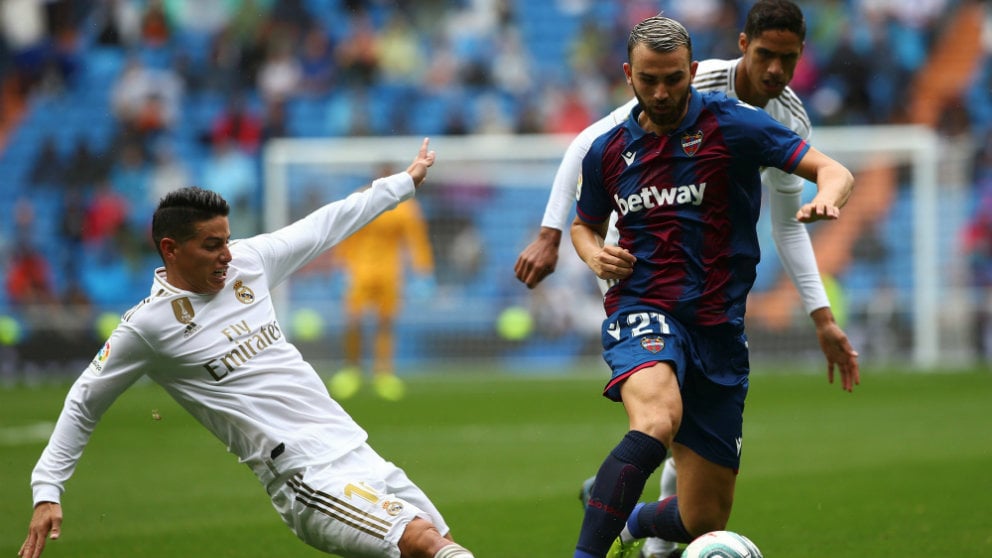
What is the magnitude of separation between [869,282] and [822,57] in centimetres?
477

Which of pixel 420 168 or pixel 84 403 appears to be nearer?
pixel 84 403

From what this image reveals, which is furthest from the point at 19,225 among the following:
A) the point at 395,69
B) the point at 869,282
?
the point at 869,282

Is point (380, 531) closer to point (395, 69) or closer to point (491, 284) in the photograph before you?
point (491, 284)

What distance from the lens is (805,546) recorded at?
647cm

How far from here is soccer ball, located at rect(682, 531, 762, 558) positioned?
4758mm

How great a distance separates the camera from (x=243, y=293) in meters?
5.15

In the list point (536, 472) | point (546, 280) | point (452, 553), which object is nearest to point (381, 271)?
point (546, 280)

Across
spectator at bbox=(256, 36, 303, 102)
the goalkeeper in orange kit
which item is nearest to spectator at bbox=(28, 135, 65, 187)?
spectator at bbox=(256, 36, 303, 102)

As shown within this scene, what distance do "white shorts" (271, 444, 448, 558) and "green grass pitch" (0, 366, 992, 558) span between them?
172cm

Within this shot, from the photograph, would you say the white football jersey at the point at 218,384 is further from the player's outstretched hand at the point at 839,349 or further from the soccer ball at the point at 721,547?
the player's outstretched hand at the point at 839,349

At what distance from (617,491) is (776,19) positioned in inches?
90.3

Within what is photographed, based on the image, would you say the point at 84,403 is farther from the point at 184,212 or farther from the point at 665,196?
the point at 665,196

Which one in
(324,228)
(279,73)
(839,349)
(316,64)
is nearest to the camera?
(324,228)

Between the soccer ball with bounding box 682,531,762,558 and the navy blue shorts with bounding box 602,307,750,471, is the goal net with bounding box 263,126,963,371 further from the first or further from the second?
the soccer ball with bounding box 682,531,762,558
